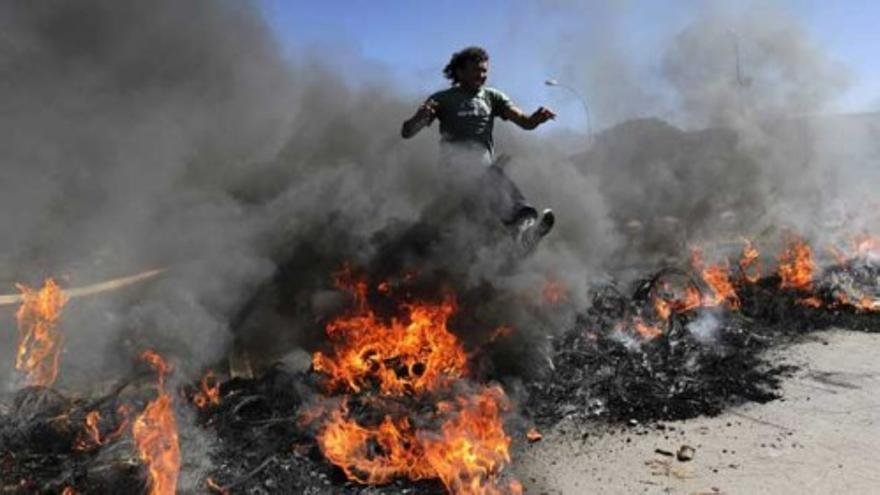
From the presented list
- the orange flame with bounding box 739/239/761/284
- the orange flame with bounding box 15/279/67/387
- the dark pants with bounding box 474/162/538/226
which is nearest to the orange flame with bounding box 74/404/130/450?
the orange flame with bounding box 15/279/67/387

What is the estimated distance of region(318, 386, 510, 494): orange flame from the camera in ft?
14.9

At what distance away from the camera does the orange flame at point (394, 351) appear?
19.6 feet

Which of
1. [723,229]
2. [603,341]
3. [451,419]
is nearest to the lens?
[451,419]

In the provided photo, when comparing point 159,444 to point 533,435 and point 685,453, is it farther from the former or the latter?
point 685,453

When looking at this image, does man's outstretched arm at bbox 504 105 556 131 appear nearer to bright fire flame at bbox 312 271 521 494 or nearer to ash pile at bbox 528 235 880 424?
bright fire flame at bbox 312 271 521 494

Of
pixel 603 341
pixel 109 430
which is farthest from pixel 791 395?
pixel 109 430

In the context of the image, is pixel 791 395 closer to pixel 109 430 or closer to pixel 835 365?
pixel 835 365

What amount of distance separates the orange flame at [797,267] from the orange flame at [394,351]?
600 cm

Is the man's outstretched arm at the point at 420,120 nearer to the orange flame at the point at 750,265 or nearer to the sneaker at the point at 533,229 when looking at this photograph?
the sneaker at the point at 533,229

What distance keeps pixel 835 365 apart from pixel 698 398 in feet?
6.54

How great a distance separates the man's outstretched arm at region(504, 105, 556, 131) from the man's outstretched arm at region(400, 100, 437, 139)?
92 centimetres

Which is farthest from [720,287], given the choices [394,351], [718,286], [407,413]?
[407,413]

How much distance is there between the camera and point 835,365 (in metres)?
6.77

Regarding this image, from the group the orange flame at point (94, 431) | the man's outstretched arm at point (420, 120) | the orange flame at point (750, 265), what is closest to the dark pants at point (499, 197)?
the man's outstretched arm at point (420, 120)
